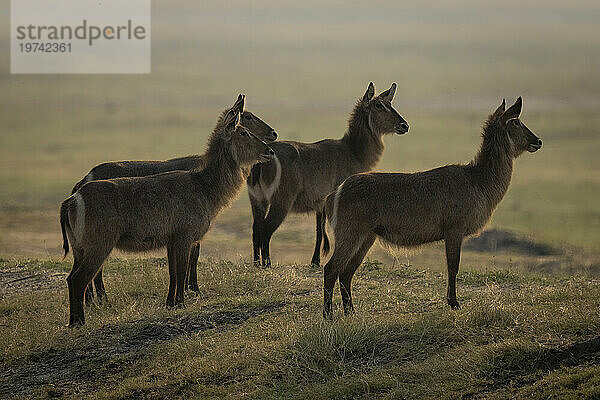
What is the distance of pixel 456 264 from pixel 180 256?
2.97 meters

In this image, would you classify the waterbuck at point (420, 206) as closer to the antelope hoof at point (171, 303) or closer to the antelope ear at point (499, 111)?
the antelope ear at point (499, 111)

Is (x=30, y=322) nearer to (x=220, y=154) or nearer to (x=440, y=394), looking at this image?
(x=220, y=154)

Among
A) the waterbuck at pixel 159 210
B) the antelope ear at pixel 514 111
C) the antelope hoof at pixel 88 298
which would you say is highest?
the antelope ear at pixel 514 111

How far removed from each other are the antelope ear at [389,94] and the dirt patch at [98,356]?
457 cm

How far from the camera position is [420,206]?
8.35 meters

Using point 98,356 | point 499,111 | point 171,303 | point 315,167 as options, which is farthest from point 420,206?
point 315,167

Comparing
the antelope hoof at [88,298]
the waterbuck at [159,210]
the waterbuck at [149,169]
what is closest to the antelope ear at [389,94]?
the waterbuck at [149,169]

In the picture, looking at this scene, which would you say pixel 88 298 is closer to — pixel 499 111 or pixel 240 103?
pixel 240 103

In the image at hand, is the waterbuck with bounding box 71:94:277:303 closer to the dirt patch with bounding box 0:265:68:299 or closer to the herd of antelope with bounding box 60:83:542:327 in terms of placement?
the herd of antelope with bounding box 60:83:542:327

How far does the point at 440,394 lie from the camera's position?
6.43 meters

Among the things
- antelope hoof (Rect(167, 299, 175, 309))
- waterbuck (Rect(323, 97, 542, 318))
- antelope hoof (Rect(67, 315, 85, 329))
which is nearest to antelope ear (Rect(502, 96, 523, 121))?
waterbuck (Rect(323, 97, 542, 318))

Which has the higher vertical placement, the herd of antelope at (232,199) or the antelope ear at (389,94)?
the antelope ear at (389,94)

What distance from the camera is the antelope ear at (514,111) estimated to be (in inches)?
351

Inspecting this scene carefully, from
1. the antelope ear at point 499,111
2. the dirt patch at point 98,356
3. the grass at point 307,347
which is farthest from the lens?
the antelope ear at point 499,111
